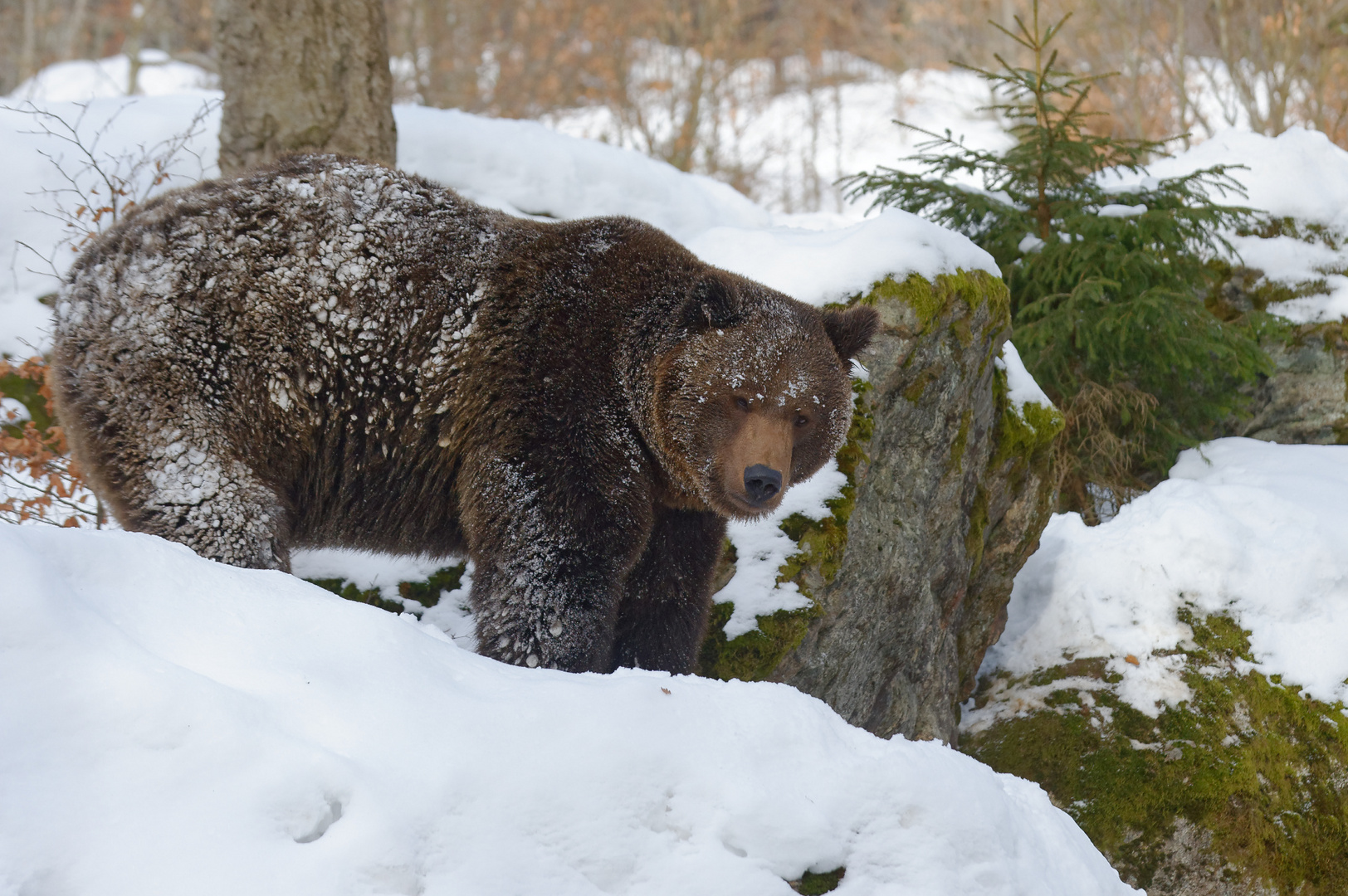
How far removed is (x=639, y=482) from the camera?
12.8 ft

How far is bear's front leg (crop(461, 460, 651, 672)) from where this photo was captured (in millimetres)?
3590

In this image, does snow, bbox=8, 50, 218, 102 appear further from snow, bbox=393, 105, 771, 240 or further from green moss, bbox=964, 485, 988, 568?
green moss, bbox=964, 485, 988, 568

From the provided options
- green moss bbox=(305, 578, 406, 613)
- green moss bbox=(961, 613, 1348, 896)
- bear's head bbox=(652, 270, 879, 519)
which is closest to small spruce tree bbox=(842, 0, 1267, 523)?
green moss bbox=(961, 613, 1348, 896)

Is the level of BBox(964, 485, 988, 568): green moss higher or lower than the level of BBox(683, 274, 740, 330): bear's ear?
lower

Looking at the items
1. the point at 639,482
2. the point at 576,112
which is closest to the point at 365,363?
the point at 639,482

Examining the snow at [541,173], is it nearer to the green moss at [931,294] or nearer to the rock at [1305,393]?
the green moss at [931,294]

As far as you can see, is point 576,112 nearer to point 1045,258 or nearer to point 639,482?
point 1045,258

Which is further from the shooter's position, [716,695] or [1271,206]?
[1271,206]

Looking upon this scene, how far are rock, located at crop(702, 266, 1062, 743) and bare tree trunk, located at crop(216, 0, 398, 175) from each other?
3.94m

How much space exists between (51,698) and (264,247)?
7.23ft

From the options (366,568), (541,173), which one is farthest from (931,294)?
(541,173)

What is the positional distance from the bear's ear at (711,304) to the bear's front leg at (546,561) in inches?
32.4

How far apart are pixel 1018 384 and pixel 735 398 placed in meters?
3.00

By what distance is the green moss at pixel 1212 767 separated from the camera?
5.34 metres
